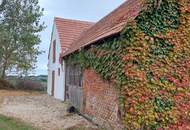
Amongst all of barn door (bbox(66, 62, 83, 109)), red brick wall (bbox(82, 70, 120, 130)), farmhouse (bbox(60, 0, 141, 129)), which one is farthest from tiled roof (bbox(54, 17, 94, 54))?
red brick wall (bbox(82, 70, 120, 130))

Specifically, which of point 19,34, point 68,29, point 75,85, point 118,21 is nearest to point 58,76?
point 68,29

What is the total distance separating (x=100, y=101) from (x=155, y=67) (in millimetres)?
3045

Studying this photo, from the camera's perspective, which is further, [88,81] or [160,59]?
[88,81]

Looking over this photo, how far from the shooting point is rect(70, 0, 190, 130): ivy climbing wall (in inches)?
352

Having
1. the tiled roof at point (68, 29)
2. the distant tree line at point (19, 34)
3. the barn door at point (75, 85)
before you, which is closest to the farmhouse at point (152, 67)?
the barn door at point (75, 85)

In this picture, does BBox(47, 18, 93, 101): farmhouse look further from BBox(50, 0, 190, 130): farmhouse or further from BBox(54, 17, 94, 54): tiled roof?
BBox(50, 0, 190, 130): farmhouse

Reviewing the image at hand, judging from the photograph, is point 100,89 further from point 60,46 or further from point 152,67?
point 60,46

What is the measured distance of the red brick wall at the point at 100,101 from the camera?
1009 cm

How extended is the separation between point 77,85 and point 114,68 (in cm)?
680

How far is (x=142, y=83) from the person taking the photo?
8984 mm

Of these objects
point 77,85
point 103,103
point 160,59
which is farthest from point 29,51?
point 160,59

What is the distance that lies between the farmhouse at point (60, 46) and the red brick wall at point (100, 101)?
8.20 m

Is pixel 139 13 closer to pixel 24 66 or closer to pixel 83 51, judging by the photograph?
pixel 83 51

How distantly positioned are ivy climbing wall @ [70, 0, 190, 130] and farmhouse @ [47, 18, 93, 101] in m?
12.8
